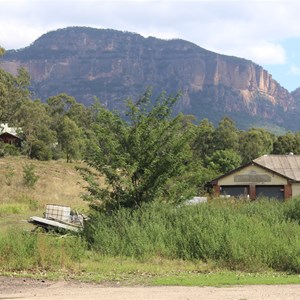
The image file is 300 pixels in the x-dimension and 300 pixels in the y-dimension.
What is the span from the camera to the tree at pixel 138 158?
1959cm

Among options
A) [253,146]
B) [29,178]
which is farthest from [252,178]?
[253,146]

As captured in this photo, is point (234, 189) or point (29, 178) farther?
point (29, 178)

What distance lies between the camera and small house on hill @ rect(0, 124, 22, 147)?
3074 inches

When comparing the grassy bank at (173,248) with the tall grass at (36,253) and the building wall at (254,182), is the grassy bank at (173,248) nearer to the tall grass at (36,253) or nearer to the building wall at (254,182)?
the tall grass at (36,253)

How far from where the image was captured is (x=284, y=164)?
2016 inches

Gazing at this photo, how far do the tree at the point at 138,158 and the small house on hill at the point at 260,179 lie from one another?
98.4 feet

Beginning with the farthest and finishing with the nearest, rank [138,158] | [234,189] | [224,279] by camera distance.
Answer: [234,189], [138,158], [224,279]

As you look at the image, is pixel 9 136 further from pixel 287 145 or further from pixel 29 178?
pixel 287 145

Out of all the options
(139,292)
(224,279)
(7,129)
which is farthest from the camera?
(7,129)

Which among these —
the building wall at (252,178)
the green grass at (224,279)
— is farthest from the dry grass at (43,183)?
the green grass at (224,279)

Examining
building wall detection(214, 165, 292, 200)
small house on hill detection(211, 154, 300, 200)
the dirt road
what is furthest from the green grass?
building wall detection(214, 165, 292, 200)

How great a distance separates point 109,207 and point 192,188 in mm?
3148

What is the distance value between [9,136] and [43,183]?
28181 millimetres

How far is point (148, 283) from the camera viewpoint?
12.2 meters
